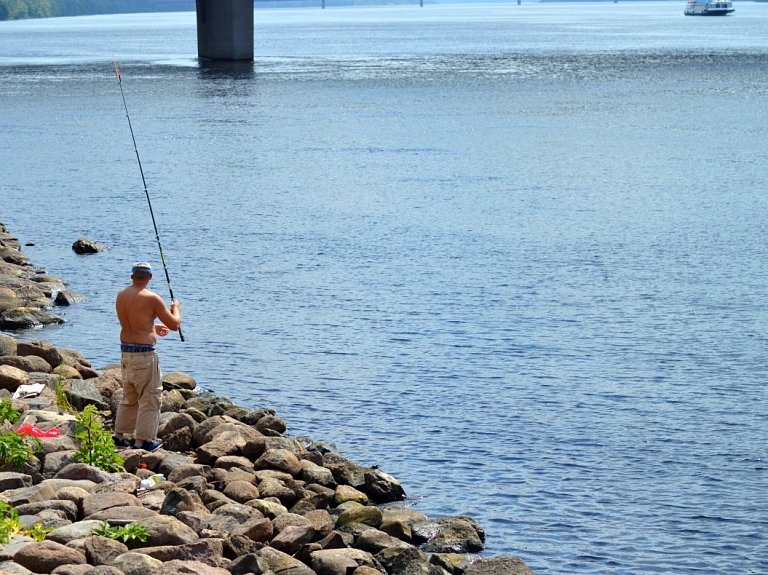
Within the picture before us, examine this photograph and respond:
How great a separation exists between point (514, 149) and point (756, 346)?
73.4 feet

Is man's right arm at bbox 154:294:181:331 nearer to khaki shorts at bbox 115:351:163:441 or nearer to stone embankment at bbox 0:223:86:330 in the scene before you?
khaki shorts at bbox 115:351:163:441

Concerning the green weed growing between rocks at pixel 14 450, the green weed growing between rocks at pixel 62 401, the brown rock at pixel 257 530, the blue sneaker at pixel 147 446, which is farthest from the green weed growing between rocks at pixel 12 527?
the green weed growing between rocks at pixel 62 401

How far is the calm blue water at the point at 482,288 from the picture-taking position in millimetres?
12297

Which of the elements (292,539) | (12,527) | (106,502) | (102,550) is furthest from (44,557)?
(292,539)

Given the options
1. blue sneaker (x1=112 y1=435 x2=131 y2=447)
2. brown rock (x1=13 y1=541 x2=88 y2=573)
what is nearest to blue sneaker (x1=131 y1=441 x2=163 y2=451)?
blue sneaker (x1=112 y1=435 x2=131 y2=447)

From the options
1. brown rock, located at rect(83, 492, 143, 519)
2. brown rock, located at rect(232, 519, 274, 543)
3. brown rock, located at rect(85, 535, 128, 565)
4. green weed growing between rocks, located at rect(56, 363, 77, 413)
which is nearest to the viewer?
brown rock, located at rect(85, 535, 128, 565)

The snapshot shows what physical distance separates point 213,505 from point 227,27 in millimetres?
79938

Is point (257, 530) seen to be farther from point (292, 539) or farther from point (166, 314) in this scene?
→ point (166, 314)

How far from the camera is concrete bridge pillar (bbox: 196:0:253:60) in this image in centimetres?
8519

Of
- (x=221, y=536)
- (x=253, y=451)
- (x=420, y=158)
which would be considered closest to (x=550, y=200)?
(x=420, y=158)

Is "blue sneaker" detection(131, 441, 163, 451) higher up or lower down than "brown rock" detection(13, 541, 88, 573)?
lower down

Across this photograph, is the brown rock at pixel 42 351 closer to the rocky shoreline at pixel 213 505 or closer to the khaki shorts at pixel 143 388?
the rocky shoreline at pixel 213 505

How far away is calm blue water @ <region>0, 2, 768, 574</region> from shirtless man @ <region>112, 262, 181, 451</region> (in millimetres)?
2442

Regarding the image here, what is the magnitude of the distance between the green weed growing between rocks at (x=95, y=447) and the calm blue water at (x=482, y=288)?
2996mm
